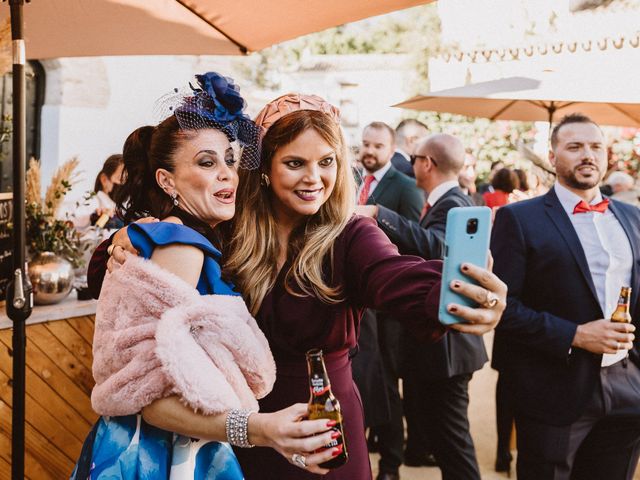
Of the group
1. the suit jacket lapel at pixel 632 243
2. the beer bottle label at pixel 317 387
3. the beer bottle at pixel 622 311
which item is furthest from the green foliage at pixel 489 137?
the beer bottle label at pixel 317 387

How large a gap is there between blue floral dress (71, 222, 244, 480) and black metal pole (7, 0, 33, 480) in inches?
39.1

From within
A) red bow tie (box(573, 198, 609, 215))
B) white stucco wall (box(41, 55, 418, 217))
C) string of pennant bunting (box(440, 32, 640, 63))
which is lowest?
red bow tie (box(573, 198, 609, 215))

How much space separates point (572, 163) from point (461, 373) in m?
1.52

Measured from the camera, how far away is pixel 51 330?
312 centimetres

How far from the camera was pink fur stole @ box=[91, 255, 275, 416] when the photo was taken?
1413mm

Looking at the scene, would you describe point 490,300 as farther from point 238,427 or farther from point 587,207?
point 587,207

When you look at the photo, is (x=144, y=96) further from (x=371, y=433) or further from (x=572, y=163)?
(x=572, y=163)

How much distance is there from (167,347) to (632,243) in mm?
2552

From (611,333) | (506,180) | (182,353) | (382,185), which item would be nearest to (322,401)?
(182,353)

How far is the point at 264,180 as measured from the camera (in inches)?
86.3

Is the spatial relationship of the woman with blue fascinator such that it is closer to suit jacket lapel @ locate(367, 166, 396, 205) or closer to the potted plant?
the potted plant

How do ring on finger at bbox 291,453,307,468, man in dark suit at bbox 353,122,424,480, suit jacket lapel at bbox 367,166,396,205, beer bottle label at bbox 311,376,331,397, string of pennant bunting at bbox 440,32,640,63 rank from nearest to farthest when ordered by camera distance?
ring on finger at bbox 291,453,307,468
beer bottle label at bbox 311,376,331,397
man in dark suit at bbox 353,122,424,480
suit jacket lapel at bbox 367,166,396,205
string of pennant bunting at bbox 440,32,640,63

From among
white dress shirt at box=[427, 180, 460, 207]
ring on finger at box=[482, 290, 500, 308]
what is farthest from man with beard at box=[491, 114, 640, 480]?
ring on finger at box=[482, 290, 500, 308]

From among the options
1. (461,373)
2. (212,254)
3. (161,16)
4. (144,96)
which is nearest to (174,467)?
(212,254)
